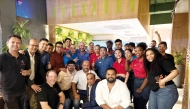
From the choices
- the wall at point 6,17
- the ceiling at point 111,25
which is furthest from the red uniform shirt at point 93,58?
the wall at point 6,17

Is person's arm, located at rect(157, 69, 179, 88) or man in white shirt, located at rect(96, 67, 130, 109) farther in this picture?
man in white shirt, located at rect(96, 67, 130, 109)

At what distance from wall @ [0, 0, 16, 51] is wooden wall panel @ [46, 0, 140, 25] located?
4.78 feet

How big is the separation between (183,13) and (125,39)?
492cm

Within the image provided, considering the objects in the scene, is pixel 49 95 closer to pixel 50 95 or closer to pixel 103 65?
pixel 50 95

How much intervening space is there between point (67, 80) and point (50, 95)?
2.42 ft

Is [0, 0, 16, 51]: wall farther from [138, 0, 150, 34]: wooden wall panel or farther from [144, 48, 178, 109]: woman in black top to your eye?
[144, 48, 178, 109]: woman in black top

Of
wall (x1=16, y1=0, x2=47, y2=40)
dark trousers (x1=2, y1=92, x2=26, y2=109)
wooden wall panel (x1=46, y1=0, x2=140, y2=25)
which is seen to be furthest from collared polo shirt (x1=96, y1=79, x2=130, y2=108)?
wall (x1=16, y1=0, x2=47, y2=40)

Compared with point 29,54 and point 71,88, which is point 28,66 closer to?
point 29,54

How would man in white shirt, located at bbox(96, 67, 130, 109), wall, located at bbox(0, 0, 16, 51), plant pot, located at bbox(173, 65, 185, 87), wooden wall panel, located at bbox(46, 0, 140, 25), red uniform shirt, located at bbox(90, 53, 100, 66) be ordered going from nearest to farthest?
man in white shirt, located at bbox(96, 67, 130, 109)
red uniform shirt, located at bbox(90, 53, 100, 66)
wall, located at bbox(0, 0, 16, 51)
wooden wall panel, located at bbox(46, 0, 140, 25)
plant pot, located at bbox(173, 65, 185, 87)

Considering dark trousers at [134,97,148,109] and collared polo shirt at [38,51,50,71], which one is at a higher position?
collared polo shirt at [38,51,50,71]

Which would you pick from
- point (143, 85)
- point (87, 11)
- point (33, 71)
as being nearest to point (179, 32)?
point (87, 11)

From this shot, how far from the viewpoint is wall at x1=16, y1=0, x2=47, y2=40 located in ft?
17.8

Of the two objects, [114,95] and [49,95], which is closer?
[49,95]

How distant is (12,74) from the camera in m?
2.04
